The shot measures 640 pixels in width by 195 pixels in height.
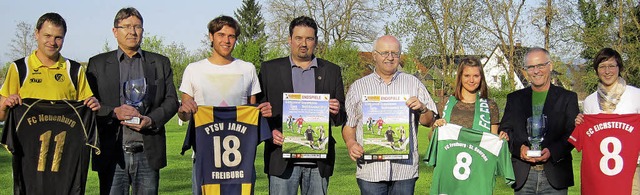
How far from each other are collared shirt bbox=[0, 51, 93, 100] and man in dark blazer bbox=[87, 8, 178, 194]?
13cm

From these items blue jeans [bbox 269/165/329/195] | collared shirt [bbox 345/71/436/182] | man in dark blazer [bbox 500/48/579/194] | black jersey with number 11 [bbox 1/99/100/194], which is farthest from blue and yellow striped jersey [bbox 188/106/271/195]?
man in dark blazer [bbox 500/48/579/194]

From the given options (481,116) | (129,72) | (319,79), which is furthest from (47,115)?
(481,116)

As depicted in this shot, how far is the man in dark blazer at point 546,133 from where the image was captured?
243 inches

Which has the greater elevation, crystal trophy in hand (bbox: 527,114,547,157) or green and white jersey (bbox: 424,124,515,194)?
crystal trophy in hand (bbox: 527,114,547,157)

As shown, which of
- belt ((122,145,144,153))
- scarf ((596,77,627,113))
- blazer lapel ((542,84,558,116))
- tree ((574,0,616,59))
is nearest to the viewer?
belt ((122,145,144,153))

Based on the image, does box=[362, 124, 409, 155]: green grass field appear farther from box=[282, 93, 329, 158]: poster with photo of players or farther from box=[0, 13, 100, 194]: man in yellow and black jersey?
box=[0, 13, 100, 194]: man in yellow and black jersey

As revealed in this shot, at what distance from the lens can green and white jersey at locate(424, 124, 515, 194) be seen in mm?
6078

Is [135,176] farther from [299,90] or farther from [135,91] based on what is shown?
[299,90]

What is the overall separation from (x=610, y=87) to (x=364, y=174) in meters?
2.83

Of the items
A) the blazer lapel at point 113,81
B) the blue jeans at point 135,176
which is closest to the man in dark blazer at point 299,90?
the blue jeans at point 135,176

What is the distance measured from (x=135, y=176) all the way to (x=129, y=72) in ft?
3.10

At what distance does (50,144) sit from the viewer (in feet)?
19.5

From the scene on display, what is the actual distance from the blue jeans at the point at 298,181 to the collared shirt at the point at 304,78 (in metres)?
0.74

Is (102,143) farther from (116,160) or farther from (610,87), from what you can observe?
(610,87)
